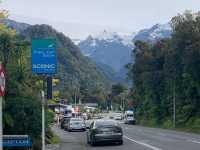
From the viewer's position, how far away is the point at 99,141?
115ft

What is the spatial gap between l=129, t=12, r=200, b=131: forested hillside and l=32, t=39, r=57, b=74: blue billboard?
4282 centimetres

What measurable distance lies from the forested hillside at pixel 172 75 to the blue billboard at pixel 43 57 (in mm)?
42816

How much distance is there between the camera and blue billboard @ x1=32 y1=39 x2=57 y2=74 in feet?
78.2

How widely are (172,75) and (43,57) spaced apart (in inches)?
2182

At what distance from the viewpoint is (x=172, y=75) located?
257ft

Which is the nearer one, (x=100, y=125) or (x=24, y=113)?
(x=24, y=113)

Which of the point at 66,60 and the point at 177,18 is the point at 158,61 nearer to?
the point at 177,18

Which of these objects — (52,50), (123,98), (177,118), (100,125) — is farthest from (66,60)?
(52,50)

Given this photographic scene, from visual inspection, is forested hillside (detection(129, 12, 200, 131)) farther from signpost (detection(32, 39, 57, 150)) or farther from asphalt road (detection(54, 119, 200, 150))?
signpost (detection(32, 39, 57, 150))

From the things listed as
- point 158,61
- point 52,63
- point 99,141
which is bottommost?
point 99,141

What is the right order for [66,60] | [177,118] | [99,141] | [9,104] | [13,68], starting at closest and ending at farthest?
1. [9,104]
2. [13,68]
3. [99,141]
4. [177,118]
5. [66,60]

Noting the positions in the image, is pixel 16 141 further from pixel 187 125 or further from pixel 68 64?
pixel 68 64

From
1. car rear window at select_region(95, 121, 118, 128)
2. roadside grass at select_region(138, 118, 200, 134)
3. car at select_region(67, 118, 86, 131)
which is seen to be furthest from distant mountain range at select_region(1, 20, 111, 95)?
car rear window at select_region(95, 121, 118, 128)

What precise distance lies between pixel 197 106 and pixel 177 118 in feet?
19.0
